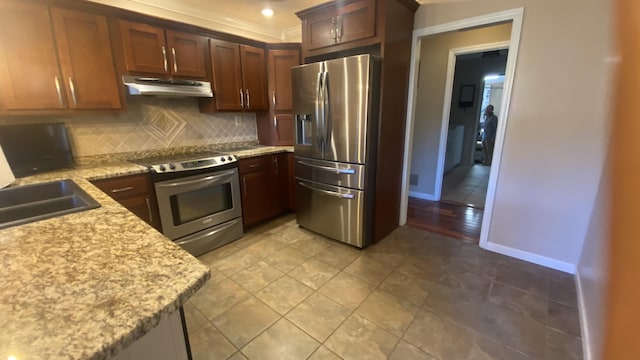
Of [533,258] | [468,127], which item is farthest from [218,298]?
[468,127]

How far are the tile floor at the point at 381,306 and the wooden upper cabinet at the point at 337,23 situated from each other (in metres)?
2.02

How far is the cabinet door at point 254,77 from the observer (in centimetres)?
304

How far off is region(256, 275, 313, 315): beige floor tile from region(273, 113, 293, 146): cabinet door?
70.7 inches

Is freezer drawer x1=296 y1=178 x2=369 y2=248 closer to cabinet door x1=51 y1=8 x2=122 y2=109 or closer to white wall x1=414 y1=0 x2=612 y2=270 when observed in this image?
white wall x1=414 y1=0 x2=612 y2=270

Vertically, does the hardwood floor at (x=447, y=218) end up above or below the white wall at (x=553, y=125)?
below

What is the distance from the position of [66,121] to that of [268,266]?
83.7 inches

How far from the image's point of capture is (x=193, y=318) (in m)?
1.83

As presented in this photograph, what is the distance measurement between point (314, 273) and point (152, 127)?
2.20 metres

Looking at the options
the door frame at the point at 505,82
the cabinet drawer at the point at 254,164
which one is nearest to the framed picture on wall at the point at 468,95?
the door frame at the point at 505,82

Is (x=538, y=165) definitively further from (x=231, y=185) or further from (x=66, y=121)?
(x=66, y=121)

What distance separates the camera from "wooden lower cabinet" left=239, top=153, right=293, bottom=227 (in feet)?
9.82

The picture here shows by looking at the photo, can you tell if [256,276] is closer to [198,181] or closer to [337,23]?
[198,181]

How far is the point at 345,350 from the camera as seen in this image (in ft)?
5.17

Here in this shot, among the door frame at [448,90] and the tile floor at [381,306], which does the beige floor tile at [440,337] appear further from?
the door frame at [448,90]
